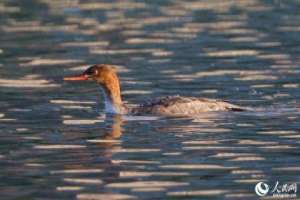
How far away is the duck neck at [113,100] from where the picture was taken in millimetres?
22812

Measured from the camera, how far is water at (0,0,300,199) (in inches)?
658

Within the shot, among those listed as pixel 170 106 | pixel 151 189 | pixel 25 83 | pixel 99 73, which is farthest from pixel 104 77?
pixel 151 189

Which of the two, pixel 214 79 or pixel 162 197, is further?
pixel 214 79

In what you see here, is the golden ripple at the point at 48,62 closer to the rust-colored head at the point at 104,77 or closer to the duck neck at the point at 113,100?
the rust-colored head at the point at 104,77

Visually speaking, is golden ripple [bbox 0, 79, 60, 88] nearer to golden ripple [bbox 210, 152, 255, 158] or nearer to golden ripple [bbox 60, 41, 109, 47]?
golden ripple [bbox 60, 41, 109, 47]

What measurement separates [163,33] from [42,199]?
1728cm

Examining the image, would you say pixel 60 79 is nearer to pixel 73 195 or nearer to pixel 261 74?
pixel 261 74

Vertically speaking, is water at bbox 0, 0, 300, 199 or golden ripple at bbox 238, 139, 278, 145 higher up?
water at bbox 0, 0, 300, 199

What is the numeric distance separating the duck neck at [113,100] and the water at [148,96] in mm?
378

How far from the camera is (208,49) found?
2983 cm

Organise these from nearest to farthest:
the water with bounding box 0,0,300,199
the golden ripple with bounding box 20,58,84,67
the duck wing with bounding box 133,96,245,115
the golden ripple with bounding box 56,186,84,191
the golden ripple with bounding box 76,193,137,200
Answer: the golden ripple with bounding box 76,193,137,200 → the golden ripple with bounding box 56,186,84,191 → the water with bounding box 0,0,300,199 → the duck wing with bounding box 133,96,245,115 → the golden ripple with bounding box 20,58,84,67

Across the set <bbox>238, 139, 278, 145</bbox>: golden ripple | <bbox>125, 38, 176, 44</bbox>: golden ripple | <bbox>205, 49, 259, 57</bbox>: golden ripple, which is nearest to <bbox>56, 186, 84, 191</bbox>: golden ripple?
<bbox>238, 139, 278, 145</bbox>: golden ripple

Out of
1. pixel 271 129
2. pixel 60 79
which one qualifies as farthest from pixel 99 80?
pixel 271 129

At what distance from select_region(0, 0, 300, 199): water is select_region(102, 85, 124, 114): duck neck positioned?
38cm
